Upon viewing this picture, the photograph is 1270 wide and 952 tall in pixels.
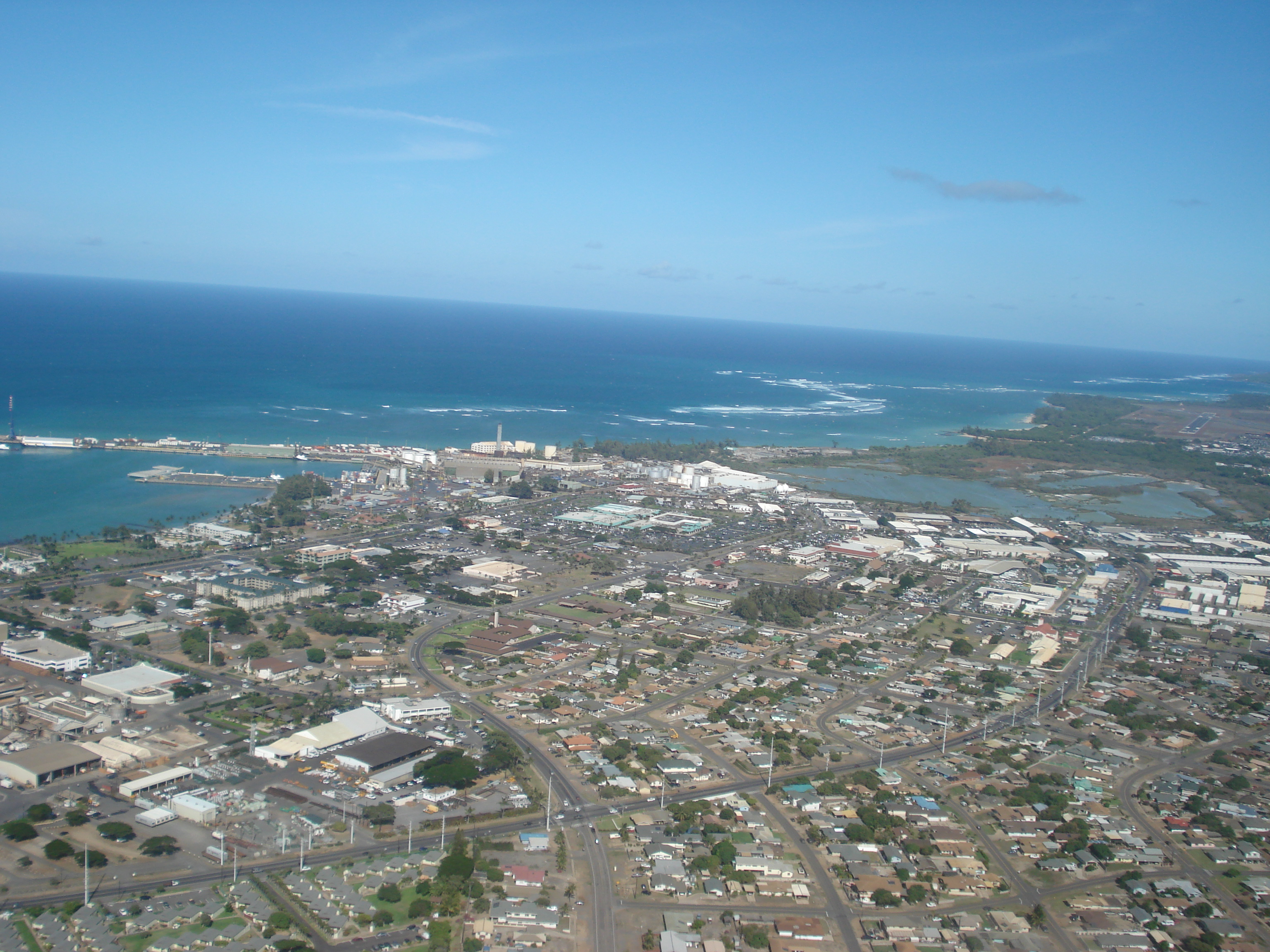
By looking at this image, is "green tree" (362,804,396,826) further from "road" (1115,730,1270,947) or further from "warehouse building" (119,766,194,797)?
"road" (1115,730,1270,947)

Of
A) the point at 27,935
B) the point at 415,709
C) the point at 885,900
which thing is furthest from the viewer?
the point at 415,709

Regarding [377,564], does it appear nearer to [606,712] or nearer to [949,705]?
[606,712]

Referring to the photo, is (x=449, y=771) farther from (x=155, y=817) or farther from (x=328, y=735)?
(x=155, y=817)

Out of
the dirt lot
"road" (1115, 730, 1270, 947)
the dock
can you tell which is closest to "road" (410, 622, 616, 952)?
"road" (1115, 730, 1270, 947)

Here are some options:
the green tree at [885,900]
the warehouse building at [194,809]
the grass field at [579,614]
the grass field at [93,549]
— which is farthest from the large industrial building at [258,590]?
the green tree at [885,900]

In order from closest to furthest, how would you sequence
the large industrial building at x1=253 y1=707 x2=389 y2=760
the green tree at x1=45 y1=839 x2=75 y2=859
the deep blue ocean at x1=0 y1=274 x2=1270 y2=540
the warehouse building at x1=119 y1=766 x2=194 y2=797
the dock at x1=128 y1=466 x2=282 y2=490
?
1. the green tree at x1=45 y1=839 x2=75 y2=859
2. the warehouse building at x1=119 y1=766 x2=194 y2=797
3. the large industrial building at x1=253 y1=707 x2=389 y2=760
4. the dock at x1=128 y1=466 x2=282 y2=490
5. the deep blue ocean at x1=0 y1=274 x2=1270 y2=540

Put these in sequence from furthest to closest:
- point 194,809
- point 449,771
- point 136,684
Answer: point 136,684, point 449,771, point 194,809

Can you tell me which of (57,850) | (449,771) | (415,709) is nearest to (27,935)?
(57,850)
